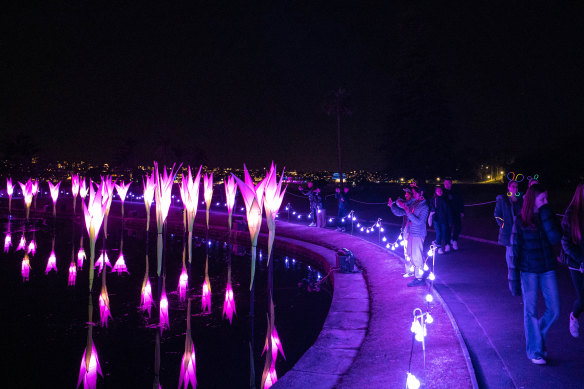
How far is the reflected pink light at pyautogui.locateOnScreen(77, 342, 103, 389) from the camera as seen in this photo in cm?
577

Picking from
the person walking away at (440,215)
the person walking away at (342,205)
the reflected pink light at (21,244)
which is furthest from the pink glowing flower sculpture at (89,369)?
the reflected pink light at (21,244)

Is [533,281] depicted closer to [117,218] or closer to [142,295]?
[142,295]

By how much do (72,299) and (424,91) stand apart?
108 feet

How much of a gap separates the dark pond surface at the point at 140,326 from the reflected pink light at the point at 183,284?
0.51 ft

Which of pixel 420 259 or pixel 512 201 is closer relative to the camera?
pixel 512 201

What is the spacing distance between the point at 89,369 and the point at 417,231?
6.16m

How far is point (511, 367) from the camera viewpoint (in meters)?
4.62

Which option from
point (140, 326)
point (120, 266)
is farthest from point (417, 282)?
point (120, 266)

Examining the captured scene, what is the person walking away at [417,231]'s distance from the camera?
26.4ft

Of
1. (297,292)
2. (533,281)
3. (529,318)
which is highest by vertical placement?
(533,281)

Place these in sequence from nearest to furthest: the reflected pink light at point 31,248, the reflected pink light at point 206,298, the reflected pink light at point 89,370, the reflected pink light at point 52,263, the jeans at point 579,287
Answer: the jeans at point 579,287 → the reflected pink light at point 89,370 → the reflected pink light at point 206,298 → the reflected pink light at point 52,263 → the reflected pink light at point 31,248

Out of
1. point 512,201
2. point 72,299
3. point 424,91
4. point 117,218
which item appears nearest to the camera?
point 512,201

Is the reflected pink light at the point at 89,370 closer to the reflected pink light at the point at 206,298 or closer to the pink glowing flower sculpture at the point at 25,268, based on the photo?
the reflected pink light at the point at 206,298

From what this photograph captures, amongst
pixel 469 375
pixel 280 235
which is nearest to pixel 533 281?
pixel 469 375
